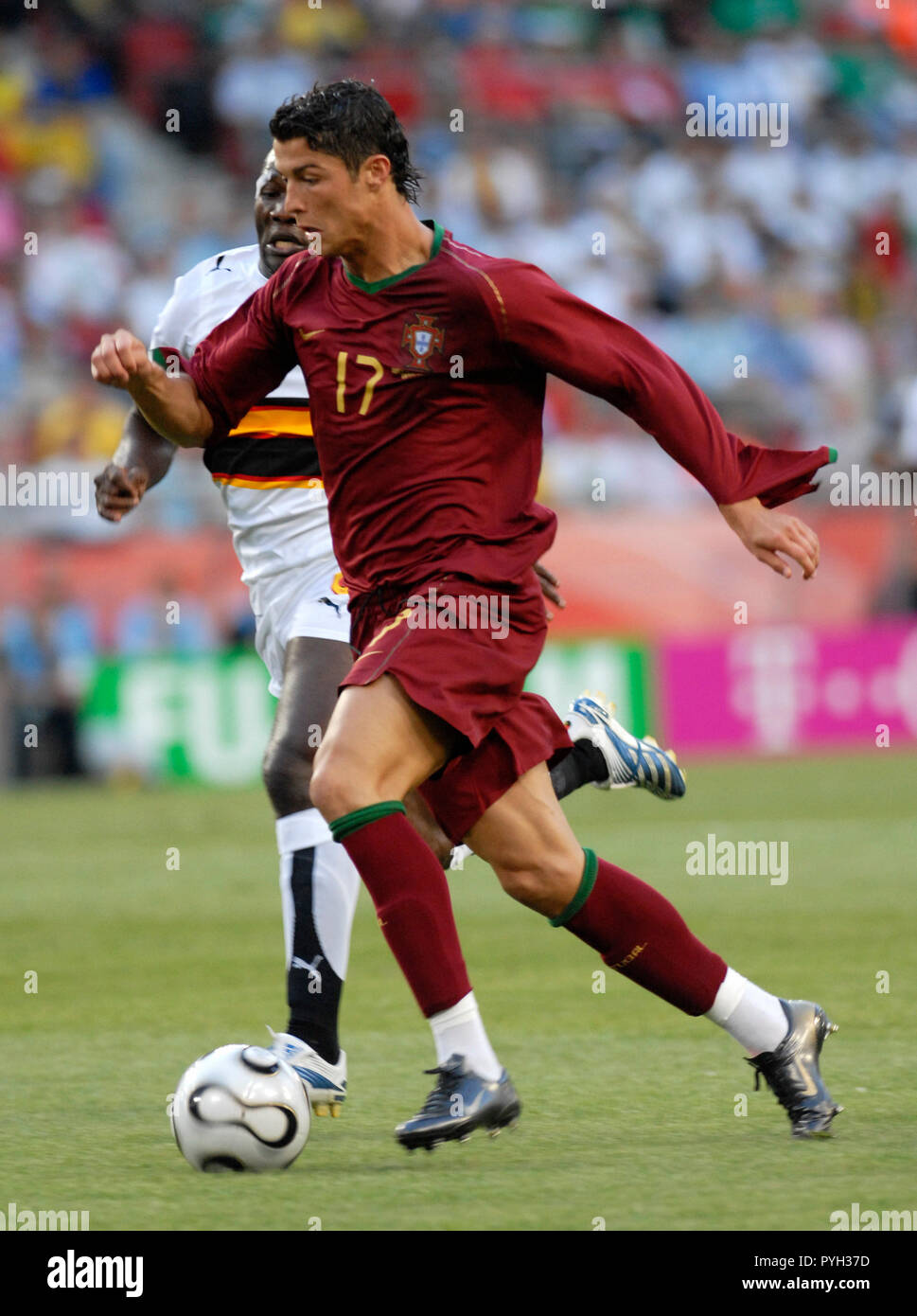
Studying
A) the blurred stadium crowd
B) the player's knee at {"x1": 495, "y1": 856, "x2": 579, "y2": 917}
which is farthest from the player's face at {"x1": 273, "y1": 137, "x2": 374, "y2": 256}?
the blurred stadium crowd

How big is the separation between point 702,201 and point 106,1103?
14.2 meters

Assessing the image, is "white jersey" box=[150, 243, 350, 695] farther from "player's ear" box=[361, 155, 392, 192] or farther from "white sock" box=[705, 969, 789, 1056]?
"white sock" box=[705, 969, 789, 1056]

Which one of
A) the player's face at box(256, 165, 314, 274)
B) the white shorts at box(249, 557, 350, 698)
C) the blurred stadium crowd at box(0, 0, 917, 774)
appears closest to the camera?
the white shorts at box(249, 557, 350, 698)

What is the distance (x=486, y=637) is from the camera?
431 centimetres

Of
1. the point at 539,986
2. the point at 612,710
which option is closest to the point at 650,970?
the point at 612,710

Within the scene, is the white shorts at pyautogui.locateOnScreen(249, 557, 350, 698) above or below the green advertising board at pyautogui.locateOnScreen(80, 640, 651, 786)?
below

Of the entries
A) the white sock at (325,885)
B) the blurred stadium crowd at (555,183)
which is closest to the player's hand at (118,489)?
the white sock at (325,885)

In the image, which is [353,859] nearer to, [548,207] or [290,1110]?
[290,1110]

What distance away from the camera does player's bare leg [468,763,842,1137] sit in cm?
431

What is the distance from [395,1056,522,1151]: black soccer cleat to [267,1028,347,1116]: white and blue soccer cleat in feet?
1.89

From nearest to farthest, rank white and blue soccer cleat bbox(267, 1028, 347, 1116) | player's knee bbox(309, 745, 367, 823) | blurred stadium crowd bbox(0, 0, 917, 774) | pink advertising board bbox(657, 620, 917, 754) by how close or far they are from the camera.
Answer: player's knee bbox(309, 745, 367, 823)
white and blue soccer cleat bbox(267, 1028, 347, 1116)
pink advertising board bbox(657, 620, 917, 754)
blurred stadium crowd bbox(0, 0, 917, 774)

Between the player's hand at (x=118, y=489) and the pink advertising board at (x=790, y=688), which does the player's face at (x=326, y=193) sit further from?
the pink advertising board at (x=790, y=688)

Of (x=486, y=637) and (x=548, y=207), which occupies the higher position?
(x=548, y=207)

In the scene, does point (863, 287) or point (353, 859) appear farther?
point (863, 287)
